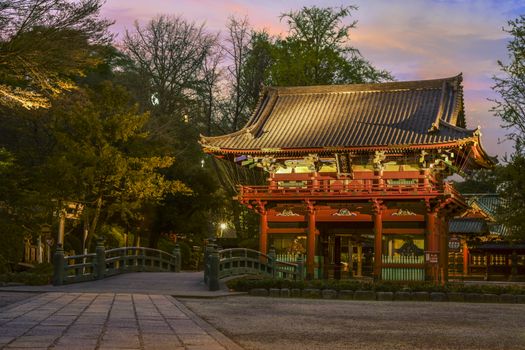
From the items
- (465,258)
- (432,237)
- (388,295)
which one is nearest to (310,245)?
(432,237)

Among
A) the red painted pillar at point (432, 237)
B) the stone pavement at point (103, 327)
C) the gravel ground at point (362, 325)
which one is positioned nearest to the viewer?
the stone pavement at point (103, 327)

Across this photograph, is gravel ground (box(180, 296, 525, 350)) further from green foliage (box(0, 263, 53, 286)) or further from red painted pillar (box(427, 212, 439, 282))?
red painted pillar (box(427, 212, 439, 282))

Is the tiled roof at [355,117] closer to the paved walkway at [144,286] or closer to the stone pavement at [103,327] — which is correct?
the paved walkway at [144,286]

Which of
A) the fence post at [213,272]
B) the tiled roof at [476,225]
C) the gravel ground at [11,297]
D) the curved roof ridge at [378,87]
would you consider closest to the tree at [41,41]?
the gravel ground at [11,297]

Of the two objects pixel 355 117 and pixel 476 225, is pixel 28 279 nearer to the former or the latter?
→ pixel 355 117

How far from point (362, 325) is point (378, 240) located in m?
22.1

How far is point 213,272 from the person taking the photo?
2400cm

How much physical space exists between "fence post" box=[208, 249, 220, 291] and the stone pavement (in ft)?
25.2

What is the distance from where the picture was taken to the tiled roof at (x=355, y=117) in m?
35.8

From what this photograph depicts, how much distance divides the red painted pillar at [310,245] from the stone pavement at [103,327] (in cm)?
2022

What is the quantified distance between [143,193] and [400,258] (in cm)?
1234

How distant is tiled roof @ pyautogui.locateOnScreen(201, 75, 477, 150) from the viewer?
35781mm

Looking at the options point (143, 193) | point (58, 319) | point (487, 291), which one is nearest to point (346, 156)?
point (143, 193)

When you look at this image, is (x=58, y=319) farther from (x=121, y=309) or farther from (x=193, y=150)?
(x=193, y=150)
